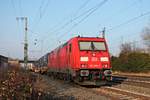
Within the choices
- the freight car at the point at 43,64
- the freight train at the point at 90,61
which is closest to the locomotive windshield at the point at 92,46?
the freight train at the point at 90,61

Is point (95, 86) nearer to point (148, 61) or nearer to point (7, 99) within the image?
point (7, 99)

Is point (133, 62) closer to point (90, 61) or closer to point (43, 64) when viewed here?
point (43, 64)

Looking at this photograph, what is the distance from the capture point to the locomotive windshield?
64.6 ft

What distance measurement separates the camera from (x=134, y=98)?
13.2 meters

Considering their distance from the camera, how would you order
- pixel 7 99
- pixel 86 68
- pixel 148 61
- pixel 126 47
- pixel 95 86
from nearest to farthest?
pixel 7 99 < pixel 86 68 < pixel 95 86 < pixel 148 61 < pixel 126 47

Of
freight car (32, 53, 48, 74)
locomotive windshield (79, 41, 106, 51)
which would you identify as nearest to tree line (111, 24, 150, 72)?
freight car (32, 53, 48, 74)

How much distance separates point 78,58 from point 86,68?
0.81 metres

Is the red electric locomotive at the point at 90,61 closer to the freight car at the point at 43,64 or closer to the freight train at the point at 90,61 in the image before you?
the freight train at the point at 90,61

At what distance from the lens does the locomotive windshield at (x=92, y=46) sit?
64.6 feet

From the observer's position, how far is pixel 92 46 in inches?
779

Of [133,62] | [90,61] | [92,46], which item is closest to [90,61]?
[90,61]

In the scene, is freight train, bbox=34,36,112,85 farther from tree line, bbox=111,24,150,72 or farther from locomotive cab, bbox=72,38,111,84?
tree line, bbox=111,24,150,72

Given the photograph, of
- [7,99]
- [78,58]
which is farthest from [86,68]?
[7,99]

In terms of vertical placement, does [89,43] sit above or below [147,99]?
above
